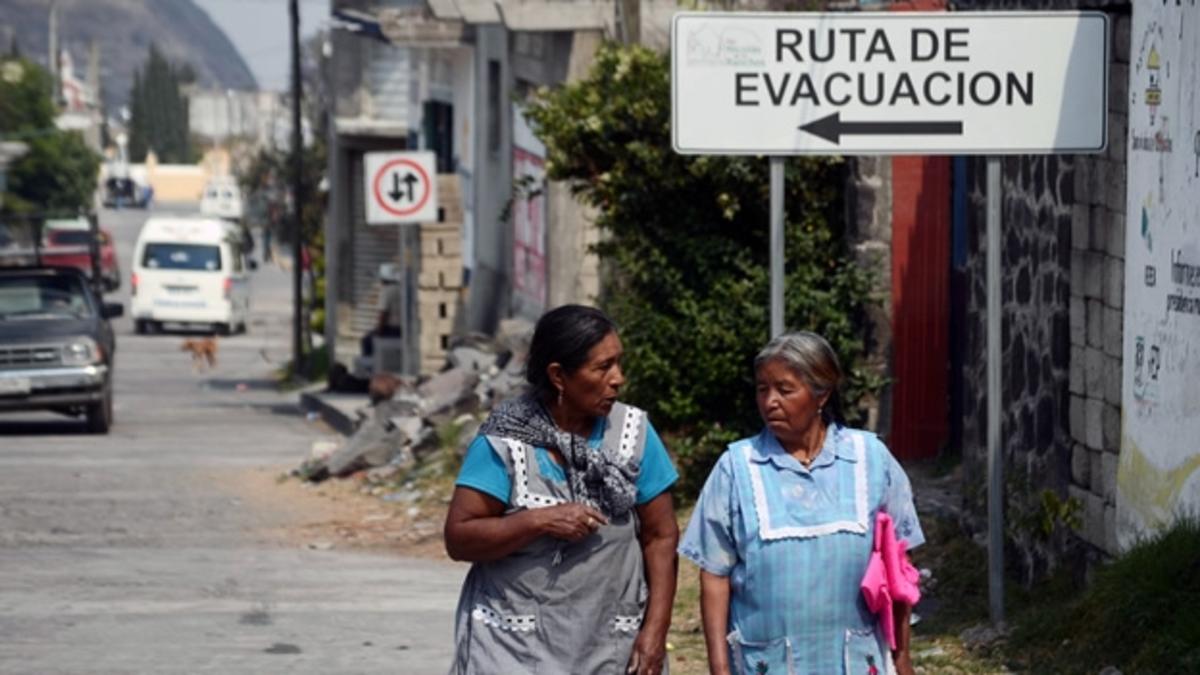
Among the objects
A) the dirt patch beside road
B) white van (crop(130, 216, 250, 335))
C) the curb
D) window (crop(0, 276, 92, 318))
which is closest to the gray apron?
the dirt patch beside road

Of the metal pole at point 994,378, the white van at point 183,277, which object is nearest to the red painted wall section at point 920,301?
the metal pole at point 994,378

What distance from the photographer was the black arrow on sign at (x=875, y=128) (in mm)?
8805

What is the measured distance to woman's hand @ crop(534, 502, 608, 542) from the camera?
5.49 meters

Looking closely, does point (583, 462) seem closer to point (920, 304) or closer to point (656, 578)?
point (656, 578)

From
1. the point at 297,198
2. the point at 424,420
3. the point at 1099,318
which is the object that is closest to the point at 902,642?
the point at 1099,318

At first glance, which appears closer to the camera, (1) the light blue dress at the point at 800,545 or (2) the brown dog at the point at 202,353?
(1) the light blue dress at the point at 800,545

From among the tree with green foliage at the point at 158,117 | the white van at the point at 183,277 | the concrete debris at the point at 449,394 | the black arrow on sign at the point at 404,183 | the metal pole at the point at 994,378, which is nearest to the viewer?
the metal pole at the point at 994,378

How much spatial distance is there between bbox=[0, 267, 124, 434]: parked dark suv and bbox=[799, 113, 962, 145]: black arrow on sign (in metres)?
16.3

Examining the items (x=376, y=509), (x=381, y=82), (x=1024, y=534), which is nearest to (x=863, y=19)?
(x=1024, y=534)

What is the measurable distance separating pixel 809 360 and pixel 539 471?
28.0 inches

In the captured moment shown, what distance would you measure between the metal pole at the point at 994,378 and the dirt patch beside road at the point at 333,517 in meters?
5.85

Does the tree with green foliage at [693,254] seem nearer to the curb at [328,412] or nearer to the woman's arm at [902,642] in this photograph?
the woman's arm at [902,642]

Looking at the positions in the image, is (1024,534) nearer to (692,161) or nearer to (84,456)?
(692,161)

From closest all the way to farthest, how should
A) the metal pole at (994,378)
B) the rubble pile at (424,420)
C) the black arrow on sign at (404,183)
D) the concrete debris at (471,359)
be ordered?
1. the metal pole at (994,378)
2. the rubble pile at (424,420)
3. the concrete debris at (471,359)
4. the black arrow on sign at (404,183)
